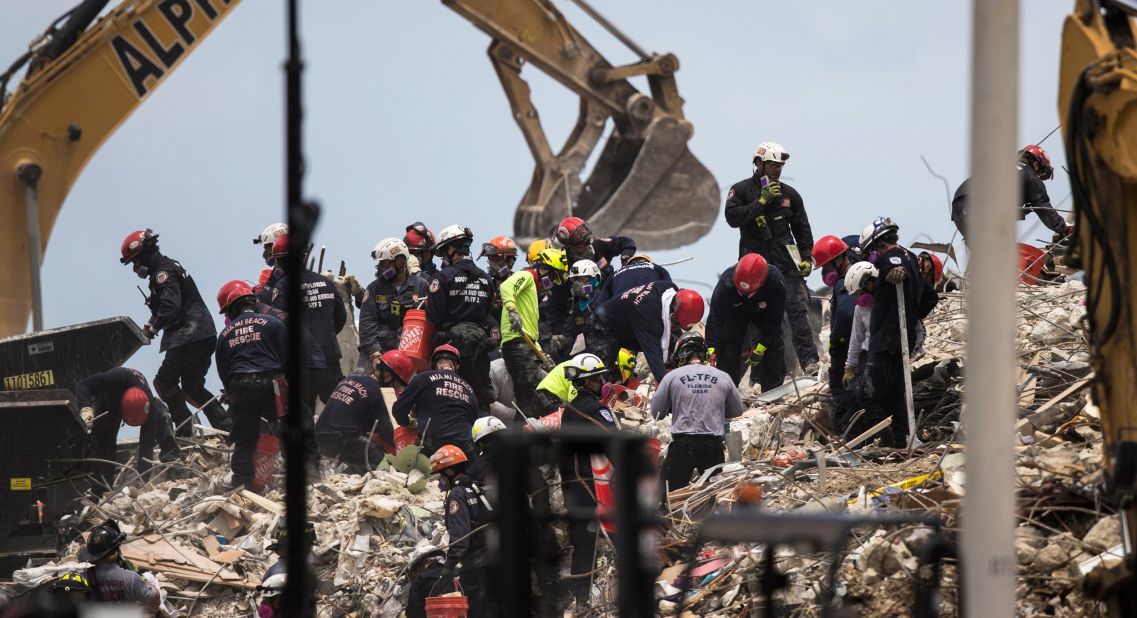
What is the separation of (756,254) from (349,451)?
3.90 meters

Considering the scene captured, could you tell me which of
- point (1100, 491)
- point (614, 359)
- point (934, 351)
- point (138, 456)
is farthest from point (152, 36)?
point (1100, 491)

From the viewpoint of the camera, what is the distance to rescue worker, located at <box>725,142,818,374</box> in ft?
50.7

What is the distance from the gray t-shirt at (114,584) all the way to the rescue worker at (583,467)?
2.90m

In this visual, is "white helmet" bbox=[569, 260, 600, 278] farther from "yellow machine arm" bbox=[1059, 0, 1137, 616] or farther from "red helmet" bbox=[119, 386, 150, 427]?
"yellow machine arm" bbox=[1059, 0, 1137, 616]

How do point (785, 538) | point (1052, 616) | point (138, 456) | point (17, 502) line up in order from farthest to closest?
point (138, 456)
point (17, 502)
point (1052, 616)
point (785, 538)

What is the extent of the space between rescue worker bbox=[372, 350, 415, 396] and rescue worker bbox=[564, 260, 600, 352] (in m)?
1.70

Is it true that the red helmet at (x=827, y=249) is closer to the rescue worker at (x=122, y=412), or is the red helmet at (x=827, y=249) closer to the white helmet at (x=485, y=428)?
the white helmet at (x=485, y=428)

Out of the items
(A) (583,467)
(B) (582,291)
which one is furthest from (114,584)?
(B) (582,291)

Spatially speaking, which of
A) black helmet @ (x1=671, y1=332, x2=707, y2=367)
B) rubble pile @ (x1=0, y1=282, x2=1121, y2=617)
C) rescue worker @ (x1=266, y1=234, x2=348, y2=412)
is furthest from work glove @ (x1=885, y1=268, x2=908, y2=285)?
rescue worker @ (x1=266, y1=234, x2=348, y2=412)

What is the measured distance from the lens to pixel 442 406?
14.2m

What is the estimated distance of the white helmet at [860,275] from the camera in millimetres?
12414

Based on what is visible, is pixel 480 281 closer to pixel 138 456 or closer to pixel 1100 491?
pixel 138 456

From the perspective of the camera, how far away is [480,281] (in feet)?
51.2

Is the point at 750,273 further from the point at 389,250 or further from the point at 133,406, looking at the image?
the point at 133,406
